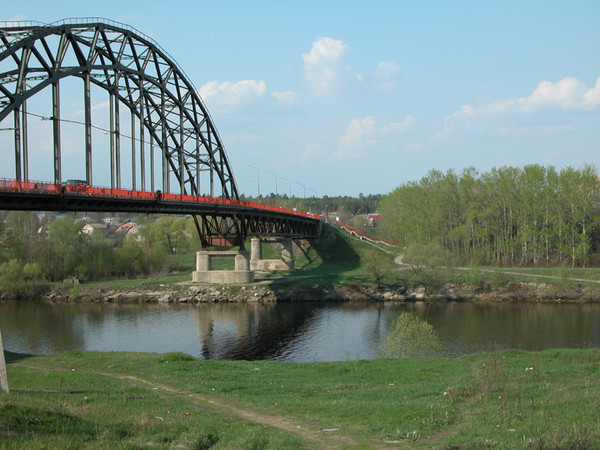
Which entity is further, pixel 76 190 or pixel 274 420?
pixel 76 190

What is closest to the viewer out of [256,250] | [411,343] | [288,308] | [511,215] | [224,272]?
[411,343]

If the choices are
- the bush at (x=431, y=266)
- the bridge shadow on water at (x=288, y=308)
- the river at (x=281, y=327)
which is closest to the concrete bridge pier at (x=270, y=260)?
the bridge shadow on water at (x=288, y=308)

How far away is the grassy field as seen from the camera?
13188 mm

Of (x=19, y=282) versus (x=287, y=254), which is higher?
(x=287, y=254)

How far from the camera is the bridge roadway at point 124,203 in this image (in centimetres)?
4288

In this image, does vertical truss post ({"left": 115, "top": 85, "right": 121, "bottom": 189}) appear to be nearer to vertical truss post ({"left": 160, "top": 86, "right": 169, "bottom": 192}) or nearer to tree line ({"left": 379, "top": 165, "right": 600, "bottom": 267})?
vertical truss post ({"left": 160, "top": 86, "right": 169, "bottom": 192})

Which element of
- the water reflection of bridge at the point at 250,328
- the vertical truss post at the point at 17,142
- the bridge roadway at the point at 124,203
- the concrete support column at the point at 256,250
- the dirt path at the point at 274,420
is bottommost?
the water reflection of bridge at the point at 250,328

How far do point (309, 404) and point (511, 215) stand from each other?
77183 millimetres

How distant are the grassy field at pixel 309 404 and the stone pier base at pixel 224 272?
52.7m

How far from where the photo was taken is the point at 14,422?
12.9 metres

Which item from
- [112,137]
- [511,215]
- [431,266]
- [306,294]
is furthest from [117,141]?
[511,215]

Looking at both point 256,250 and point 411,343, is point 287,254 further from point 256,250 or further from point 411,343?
point 411,343

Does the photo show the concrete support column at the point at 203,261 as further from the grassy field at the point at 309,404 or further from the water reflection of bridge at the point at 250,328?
the grassy field at the point at 309,404

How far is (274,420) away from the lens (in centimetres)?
1681
